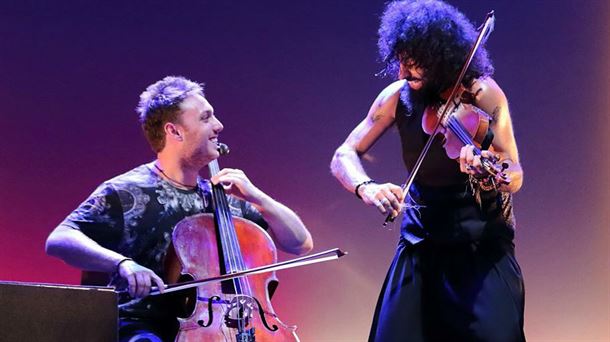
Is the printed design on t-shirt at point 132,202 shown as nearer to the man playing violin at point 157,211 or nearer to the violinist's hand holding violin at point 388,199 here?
the man playing violin at point 157,211

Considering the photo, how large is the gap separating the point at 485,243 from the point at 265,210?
730 millimetres

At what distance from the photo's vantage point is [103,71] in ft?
11.0

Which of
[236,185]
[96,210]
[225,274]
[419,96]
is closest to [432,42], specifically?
[419,96]

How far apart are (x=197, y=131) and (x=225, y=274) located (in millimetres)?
603

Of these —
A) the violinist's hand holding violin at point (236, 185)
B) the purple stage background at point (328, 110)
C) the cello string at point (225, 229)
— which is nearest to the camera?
the cello string at point (225, 229)

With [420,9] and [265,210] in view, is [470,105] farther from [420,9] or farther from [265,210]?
[265,210]

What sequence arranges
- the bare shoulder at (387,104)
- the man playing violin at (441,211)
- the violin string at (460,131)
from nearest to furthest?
the violin string at (460,131), the man playing violin at (441,211), the bare shoulder at (387,104)

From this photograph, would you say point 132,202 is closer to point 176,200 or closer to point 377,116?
point 176,200

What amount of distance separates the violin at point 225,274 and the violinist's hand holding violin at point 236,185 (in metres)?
0.03

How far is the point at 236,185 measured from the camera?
2652mm

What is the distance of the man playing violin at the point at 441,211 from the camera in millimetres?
2301

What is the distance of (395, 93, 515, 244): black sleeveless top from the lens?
93.3 inches

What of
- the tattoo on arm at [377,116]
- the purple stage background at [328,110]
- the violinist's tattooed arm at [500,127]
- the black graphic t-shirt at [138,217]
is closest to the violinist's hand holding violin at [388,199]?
the violinist's tattooed arm at [500,127]

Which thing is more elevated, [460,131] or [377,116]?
[377,116]
